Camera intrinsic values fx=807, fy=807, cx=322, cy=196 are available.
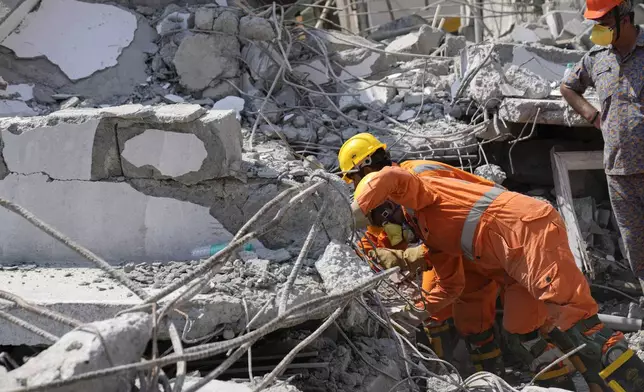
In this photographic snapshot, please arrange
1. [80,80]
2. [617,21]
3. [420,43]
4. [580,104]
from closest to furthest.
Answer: [617,21]
[580,104]
[80,80]
[420,43]

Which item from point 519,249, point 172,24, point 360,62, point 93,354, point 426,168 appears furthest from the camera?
point 360,62

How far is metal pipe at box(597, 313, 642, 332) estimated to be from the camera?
5.72 m

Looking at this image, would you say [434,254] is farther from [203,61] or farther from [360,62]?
[360,62]

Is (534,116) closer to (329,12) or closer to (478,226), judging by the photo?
(478,226)

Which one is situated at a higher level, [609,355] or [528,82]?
[528,82]

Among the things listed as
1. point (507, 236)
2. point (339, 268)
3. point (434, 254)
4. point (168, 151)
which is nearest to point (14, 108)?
point (168, 151)

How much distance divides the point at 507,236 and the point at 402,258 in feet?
2.25

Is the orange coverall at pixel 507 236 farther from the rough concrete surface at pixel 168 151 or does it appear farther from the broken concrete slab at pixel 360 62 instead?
the broken concrete slab at pixel 360 62

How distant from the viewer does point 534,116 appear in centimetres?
604

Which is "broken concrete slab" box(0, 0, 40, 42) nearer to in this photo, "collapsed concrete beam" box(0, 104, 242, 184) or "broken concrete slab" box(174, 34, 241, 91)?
"broken concrete slab" box(174, 34, 241, 91)

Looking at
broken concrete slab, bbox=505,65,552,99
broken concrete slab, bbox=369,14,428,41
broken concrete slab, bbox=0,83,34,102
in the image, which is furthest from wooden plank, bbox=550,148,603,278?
broken concrete slab, bbox=0,83,34,102

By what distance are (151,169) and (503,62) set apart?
3.65 m

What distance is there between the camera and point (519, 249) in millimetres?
4504

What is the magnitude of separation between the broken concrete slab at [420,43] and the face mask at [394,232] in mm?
3045
